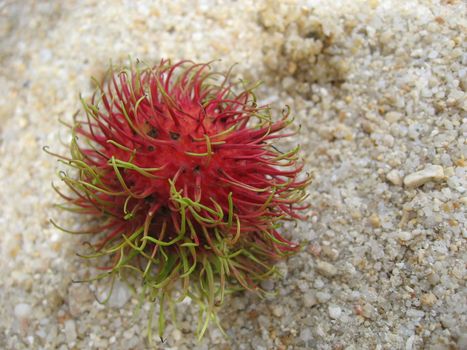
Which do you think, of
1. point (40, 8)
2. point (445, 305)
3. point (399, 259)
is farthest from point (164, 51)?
point (445, 305)

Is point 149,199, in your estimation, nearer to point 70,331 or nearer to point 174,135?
point 174,135

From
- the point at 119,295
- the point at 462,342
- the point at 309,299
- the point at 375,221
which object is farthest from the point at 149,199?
the point at 462,342

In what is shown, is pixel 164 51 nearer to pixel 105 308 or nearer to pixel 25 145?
pixel 25 145

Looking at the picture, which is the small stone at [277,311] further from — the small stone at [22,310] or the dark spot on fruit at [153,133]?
the small stone at [22,310]

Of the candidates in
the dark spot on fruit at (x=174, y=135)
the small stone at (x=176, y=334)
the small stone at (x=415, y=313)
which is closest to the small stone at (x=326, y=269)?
the small stone at (x=415, y=313)

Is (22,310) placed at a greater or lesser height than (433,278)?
greater

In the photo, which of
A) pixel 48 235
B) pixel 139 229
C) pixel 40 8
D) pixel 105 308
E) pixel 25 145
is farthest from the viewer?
pixel 40 8

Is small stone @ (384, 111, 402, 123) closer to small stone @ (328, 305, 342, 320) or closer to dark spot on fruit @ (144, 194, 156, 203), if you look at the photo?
small stone @ (328, 305, 342, 320)
